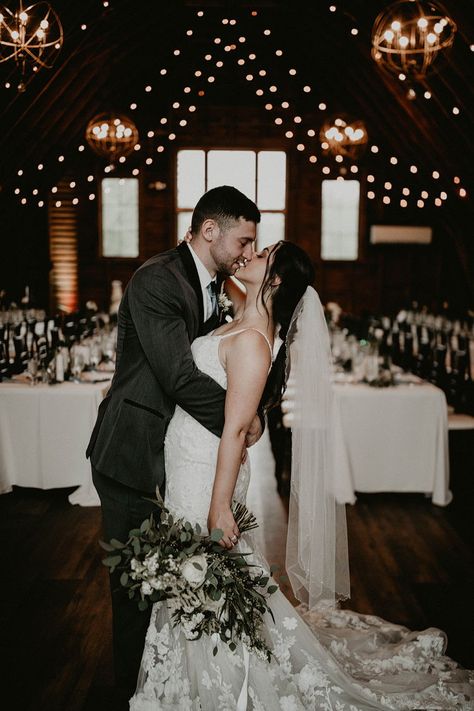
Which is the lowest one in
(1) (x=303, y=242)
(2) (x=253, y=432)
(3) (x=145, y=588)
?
(3) (x=145, y=588)

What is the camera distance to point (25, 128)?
920 centimetres

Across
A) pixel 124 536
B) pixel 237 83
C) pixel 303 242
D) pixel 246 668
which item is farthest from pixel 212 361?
pixel 237 83

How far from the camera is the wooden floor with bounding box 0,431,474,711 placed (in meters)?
2.87

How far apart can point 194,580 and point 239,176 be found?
11.7 meters

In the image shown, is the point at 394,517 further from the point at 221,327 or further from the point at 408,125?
the point at 408,125

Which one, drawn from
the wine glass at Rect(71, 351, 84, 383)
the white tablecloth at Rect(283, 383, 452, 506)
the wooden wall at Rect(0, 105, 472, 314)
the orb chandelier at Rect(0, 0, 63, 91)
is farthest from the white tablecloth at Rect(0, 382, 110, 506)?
the wooden wall at Rect(0, 105, 472, 314)

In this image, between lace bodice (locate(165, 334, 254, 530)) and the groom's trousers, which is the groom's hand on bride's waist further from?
the groom's trousers

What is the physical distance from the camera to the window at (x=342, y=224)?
1335 centimetres

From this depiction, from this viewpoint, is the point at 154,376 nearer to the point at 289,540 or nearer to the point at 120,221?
the point at 289,540

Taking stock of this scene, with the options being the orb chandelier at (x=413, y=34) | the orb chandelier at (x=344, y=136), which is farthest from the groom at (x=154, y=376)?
the orb chandelier at (x=344, y=136)

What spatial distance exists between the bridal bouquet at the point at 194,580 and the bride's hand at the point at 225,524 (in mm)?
28

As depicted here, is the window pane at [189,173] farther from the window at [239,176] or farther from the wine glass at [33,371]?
the wine glass at [33,371]

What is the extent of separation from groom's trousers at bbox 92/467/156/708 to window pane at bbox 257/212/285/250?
11.0 metres

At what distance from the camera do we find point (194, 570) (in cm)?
218
